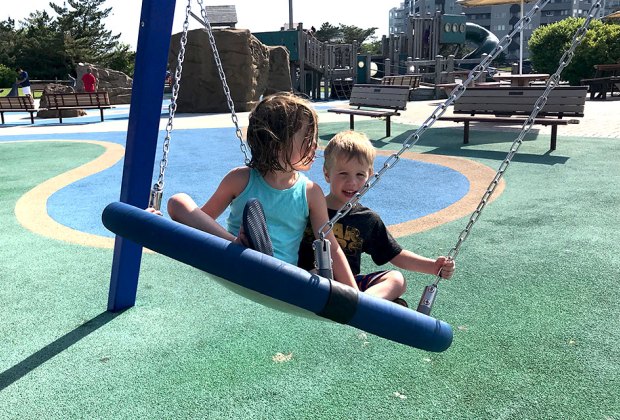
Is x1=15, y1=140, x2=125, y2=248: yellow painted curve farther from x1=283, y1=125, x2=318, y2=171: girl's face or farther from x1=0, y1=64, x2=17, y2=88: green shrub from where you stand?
x1=0, y1=64, x2=17, y2=88: green shrub

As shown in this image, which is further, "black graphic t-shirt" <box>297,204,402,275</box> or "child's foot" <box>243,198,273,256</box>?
"black graphic t-shirt" <box>297,204,402,275</box>

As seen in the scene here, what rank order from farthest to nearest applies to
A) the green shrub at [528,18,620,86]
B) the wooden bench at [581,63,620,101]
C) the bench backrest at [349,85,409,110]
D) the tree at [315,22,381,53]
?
the tree at [315,22,381,53] → the green shrub at [528,18,620,86] → the wooden bench at [581,63,620,101] → the bench backrest at [349,85,409,110]

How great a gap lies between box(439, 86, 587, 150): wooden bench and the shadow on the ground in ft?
21.9

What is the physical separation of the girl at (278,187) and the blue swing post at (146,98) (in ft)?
3.00

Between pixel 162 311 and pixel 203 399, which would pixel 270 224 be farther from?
pixel 162 311

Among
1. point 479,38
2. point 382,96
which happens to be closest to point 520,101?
point 382,96

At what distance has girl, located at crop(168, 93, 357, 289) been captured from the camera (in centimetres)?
197

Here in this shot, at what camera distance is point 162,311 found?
3.23 m

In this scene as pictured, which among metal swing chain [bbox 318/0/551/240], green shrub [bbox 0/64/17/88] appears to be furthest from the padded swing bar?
green shrub [bbox 0/64/17/88]

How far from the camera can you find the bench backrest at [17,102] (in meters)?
16.1

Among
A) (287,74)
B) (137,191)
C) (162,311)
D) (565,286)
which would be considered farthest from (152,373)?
(287,74)

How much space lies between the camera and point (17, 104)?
54.3 feet

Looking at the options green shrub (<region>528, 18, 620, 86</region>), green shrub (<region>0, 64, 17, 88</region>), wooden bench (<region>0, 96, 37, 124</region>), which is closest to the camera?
wooden bench (<region>0, 96, 37, 124</region>)

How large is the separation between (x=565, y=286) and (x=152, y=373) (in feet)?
8.07
